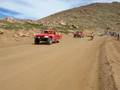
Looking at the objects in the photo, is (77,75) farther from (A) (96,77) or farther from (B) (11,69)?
(B) (11,69)

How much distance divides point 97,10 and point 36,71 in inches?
7216

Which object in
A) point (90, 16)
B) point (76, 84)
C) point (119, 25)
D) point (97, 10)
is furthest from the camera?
point (97, 10)

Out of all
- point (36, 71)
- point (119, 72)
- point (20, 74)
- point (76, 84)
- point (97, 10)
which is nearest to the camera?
point (76, 84)

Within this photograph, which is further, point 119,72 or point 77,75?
point 119,72

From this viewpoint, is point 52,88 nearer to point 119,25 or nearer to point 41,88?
point 41,88

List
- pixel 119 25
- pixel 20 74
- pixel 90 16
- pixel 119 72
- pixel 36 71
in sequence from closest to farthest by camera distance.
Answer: pixel 20 74
pixel 36 71
pixel 119 72
pixel 119 25
pixel 90 16

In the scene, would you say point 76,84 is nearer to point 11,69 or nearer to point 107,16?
point 11,69

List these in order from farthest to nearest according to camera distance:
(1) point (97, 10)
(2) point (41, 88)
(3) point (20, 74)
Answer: (1) point (97, 10), (3) point (20, 74), (2) point (41, 88)

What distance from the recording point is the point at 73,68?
13.8 m

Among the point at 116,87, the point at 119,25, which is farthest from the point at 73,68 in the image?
the point at 119,25

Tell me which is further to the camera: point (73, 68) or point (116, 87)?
point (73, 68)

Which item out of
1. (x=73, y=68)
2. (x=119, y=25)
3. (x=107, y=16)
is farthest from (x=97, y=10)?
(x=73, y=68)

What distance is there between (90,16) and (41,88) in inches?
6567

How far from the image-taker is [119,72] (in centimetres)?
1312
